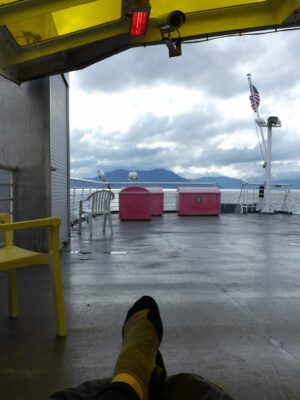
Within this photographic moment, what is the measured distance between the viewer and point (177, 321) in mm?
2660

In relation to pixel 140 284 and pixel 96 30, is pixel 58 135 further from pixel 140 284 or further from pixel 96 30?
pixel 140 284

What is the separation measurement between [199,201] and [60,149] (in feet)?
23.8

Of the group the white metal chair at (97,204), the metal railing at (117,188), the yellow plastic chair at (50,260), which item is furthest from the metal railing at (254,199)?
the yellow plastic chair at (50,260)

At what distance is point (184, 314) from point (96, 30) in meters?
3.19

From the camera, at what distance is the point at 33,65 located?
468 cm

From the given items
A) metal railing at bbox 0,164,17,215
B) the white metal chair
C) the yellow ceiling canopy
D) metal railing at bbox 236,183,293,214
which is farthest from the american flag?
metal railing at bbox 0,164,17,215

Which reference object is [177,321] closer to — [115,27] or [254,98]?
[115,27]

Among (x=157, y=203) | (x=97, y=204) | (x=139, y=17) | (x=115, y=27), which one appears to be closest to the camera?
(x=139, y=17)

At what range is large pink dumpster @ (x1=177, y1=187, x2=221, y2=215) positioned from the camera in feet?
41.5

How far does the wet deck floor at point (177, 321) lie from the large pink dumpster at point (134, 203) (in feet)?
18.1

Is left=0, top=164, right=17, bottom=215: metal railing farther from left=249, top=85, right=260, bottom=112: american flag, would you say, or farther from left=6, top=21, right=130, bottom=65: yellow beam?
left=249, top=85, right=260, bottom=112: american flag

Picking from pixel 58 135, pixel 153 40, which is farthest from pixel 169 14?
pixel 58 135

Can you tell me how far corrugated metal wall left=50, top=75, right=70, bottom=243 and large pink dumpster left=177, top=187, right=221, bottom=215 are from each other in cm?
627

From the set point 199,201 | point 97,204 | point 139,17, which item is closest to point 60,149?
point 97,204
